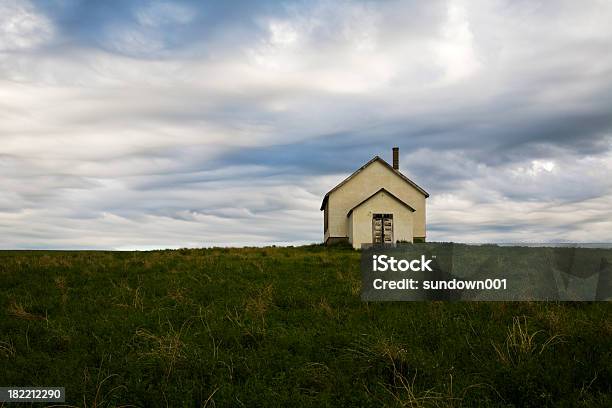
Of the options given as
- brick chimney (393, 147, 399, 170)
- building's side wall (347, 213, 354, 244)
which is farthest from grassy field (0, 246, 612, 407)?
brick chimney (393, 147, 399, 170)

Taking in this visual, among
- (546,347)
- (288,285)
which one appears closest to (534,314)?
(546,347)

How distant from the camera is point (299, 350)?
24.3 feet

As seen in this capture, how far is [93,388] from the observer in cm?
631

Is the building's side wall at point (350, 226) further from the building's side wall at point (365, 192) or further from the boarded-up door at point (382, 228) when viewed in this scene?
the boarded-up door at point (382, 228)

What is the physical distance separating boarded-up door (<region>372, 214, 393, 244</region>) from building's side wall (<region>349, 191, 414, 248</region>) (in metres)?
0.27

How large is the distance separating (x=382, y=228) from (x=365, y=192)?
509 centimetres

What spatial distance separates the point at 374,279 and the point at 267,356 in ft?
21.2

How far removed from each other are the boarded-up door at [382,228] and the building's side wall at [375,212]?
0.87 feet

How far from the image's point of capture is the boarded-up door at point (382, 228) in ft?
116

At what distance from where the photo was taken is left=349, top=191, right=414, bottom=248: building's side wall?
3547 cm

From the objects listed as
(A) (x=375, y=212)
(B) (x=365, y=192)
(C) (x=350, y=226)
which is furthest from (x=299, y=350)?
(B) (x=365, y=192)
